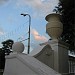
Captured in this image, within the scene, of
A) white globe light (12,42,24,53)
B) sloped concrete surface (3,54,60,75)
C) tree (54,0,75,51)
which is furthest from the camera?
tree (54,0,75,51)

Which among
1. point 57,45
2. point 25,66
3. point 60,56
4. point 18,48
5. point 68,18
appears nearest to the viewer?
point 25,66

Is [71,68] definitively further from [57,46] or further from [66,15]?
[66,15]

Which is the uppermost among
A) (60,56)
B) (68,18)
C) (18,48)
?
(68,18)

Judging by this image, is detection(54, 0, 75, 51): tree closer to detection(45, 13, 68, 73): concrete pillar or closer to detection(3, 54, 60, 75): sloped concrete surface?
detection(45, 13, 68, 73): concrete pillar

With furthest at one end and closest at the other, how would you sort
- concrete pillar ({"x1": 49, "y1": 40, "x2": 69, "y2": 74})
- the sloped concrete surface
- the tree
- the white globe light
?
the tree → concrete pillar ({"x1": 49, "y1": 40, "x2": 69, "y2": 74}) → the white globe light → the sloped concrete surface

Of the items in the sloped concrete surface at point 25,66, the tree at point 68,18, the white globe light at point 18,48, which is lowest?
the sloped concrete surface at point 25,66

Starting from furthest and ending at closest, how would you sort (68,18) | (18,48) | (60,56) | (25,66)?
(68,18)
(60,56)
(18,48)
(25,66)

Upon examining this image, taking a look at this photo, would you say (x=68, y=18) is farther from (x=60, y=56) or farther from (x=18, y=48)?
(x=18, y=48)

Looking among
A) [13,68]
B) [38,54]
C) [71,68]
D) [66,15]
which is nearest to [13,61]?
[13,68]

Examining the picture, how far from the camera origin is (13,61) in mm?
10406

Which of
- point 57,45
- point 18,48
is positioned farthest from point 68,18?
point 18,48

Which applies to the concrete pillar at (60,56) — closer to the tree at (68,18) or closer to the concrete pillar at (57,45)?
the concrete pillar at (57,45)

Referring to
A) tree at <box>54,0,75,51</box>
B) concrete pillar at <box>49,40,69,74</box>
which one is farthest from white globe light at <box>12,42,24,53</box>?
tree at <box>54,0,75,51</box>

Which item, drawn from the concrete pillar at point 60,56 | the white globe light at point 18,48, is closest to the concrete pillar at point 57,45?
the concrete pillar at point 60,56
